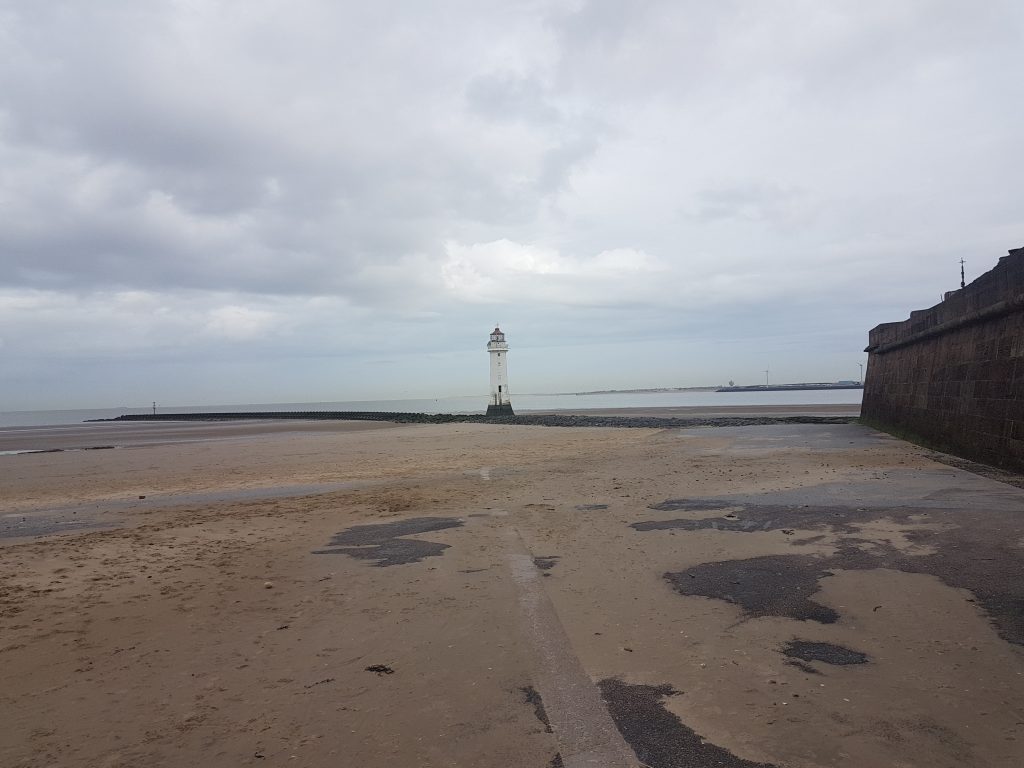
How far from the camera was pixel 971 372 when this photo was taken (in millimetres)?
14719

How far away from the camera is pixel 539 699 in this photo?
12.4 feet

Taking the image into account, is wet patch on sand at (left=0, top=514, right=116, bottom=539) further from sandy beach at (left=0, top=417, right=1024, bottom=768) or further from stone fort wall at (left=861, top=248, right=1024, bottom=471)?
stone fort wall at (left=861, top=248, right=1024, bottom=471)

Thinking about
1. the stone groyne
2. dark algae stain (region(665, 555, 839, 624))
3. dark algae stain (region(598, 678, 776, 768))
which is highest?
the stone groyne

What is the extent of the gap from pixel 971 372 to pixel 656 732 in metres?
15.0

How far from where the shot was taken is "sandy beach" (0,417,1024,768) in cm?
334

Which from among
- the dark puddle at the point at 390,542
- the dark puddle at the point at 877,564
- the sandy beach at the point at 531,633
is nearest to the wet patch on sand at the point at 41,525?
the sandy beach at the point at 531,633

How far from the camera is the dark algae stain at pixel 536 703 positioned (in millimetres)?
3512

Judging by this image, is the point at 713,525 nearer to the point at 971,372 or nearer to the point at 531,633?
the point at 531,633

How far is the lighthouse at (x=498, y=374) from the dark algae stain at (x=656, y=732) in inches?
1999

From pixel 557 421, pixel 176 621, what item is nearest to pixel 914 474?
pixel 176 621

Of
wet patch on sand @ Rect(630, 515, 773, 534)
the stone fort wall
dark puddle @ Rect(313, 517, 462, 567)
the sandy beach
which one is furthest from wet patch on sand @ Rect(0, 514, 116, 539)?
the stone fort wall

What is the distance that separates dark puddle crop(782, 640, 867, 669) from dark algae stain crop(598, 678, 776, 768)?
3.28 ft

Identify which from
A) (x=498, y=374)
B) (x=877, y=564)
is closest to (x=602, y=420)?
(x=498, y=374)

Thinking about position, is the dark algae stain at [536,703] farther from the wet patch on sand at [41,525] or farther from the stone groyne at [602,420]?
the stone groyne at [602,420]
